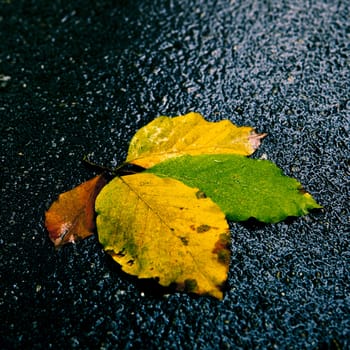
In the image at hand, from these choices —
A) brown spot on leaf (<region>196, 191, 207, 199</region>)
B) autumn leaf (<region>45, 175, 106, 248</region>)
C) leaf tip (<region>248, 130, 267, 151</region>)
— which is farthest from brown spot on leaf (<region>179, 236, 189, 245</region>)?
leaf tip (<region>248, 130, 267, 151</region>)

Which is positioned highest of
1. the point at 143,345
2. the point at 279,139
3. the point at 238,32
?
the point at 238,32

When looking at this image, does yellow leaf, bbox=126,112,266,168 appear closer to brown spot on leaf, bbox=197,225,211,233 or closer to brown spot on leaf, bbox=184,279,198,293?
brown spot on leaf, bbox=197,225,211,233


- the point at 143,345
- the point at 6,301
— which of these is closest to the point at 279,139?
the point at 143,345

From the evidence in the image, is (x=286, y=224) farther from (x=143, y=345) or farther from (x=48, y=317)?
(x=48, y=317)

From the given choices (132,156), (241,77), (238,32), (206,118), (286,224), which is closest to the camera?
(286,224)

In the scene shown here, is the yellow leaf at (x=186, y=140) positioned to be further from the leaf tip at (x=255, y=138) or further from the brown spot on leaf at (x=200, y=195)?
the brown spot on leaf at (x=200, y=195)
